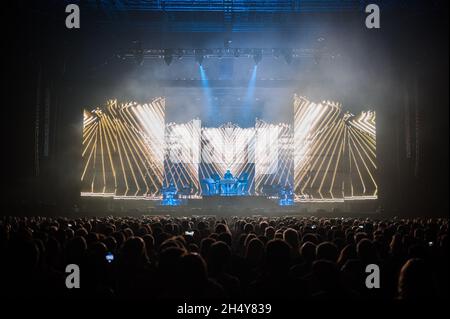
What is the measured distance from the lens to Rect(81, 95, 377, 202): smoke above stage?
2692 cm

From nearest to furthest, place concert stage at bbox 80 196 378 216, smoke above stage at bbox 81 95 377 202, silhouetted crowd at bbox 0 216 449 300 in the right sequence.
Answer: silhouetted crowd at bbox 0 216 449 300 → concert stage at bbox 80 196 378 216 → smoke above stage at bbox 81 95 377 202

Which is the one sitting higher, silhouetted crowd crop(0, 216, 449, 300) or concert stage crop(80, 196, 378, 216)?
silhouetted crowd crop(0, 216, 449, 300)

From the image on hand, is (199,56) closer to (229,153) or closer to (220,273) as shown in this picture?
(229,153)

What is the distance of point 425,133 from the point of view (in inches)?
703

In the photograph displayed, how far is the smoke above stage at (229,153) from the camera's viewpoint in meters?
26.9

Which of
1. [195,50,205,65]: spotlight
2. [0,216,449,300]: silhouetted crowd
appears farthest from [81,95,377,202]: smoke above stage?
[0,216,449,300]: silhouetted crowd

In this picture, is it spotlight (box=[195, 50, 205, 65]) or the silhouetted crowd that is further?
spotlight (box=[195, 50, 205, 65])

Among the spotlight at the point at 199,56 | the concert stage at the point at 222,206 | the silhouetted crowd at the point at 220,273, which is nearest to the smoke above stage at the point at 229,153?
the concert stage at the point at 222,206

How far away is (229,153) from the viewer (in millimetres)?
33250

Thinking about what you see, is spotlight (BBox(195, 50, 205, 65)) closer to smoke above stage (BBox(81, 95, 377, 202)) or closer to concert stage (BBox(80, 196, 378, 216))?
smoke above stage (BBox(81, 95, 377, 202))

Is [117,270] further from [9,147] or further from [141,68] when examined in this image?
[141,68]

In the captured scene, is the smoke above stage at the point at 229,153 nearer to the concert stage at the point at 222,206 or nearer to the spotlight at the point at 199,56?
the concert stage at the point at 222,206

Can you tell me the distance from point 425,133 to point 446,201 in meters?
2.78
